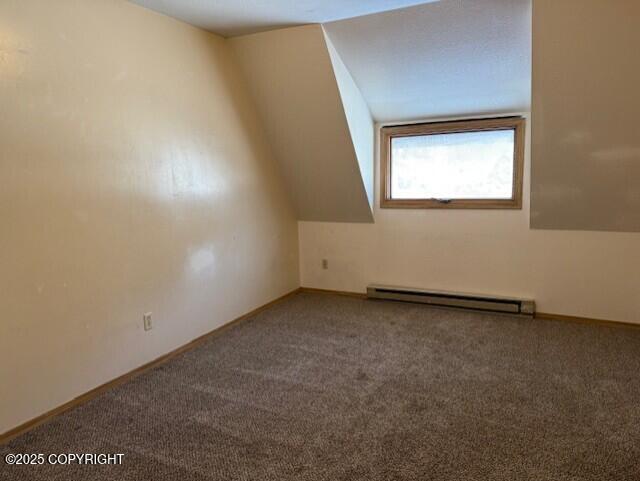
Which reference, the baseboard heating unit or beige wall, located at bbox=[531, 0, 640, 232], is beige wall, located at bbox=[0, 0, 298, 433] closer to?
the baseboard heating unit

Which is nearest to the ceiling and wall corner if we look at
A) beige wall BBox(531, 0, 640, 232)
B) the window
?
the window

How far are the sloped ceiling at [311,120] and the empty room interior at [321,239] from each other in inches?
0.9

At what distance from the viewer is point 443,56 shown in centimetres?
300

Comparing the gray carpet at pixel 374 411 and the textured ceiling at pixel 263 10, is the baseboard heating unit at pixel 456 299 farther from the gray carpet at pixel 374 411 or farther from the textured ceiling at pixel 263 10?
the textured ceiling at pixel 263 10

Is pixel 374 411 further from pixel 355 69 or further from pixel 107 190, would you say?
pixel 355 69

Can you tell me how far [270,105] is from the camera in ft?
11.7

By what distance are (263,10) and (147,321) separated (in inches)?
79.6

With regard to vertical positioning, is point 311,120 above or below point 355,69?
below

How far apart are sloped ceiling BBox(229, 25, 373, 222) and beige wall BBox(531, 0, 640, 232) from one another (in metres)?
1.34

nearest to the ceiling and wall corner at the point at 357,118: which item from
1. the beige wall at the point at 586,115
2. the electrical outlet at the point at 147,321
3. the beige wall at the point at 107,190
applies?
the beige wall at the point at 107,190

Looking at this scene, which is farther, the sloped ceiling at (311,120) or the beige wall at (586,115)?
the sloped ceiling at (311,120)

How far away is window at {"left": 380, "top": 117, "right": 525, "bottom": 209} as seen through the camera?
371 centimetres

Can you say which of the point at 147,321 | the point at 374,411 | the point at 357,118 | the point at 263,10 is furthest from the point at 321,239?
the point at 374,411

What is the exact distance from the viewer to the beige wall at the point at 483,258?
348 cm
